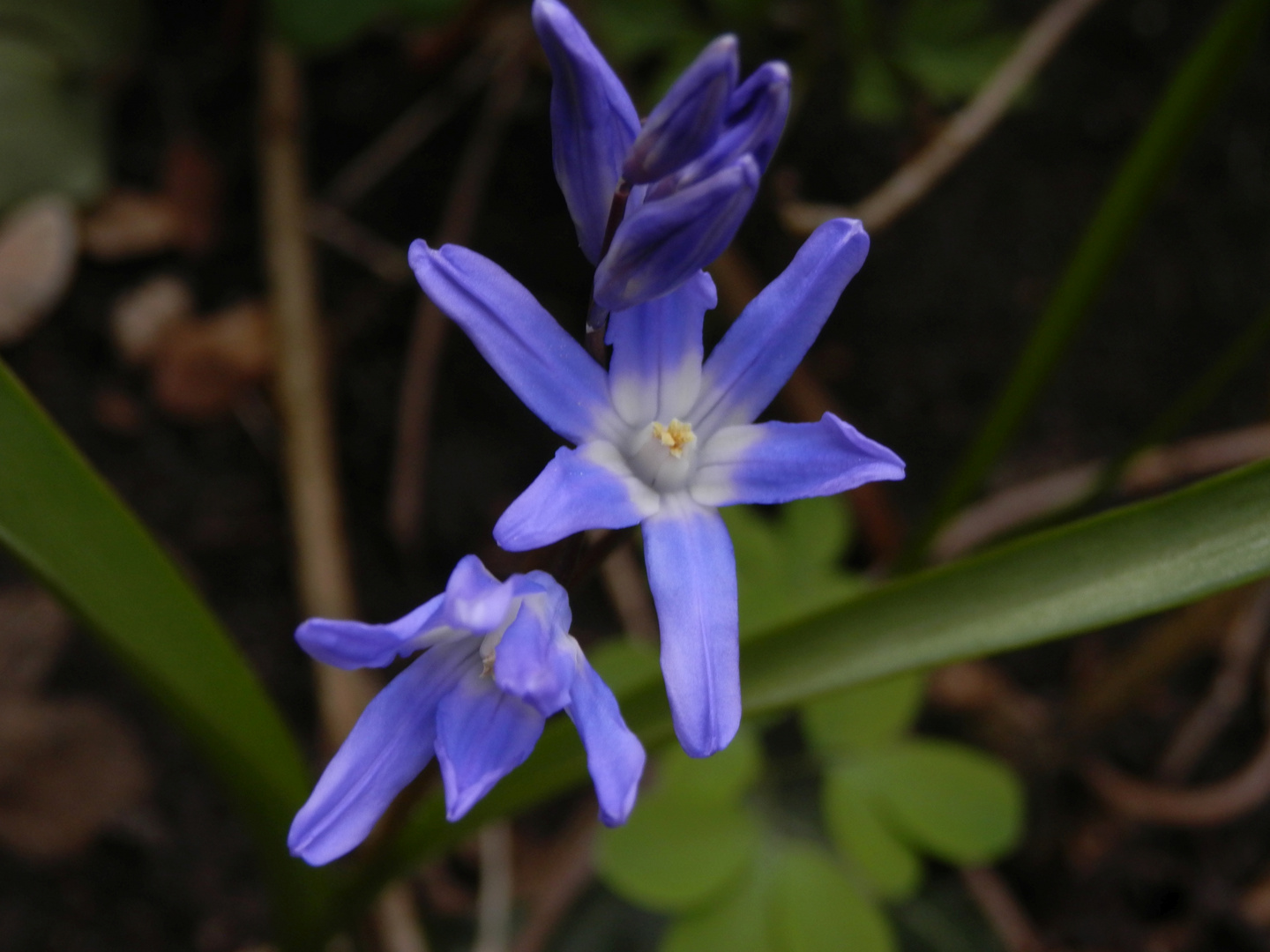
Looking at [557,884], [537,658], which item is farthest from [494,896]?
[537,658]

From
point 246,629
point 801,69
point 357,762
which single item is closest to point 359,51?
point 801,69

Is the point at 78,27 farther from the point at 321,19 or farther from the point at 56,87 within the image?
the point at 321,19

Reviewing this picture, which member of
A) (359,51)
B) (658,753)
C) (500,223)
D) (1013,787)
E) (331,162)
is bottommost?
(1013,787)

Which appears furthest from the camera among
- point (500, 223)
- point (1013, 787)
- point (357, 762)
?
point (500, 223)

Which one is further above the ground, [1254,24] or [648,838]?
[1254,24]

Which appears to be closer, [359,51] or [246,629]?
[246,629]

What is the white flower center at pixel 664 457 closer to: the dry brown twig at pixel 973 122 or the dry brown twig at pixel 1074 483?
the dry brown twig at pixel 973 122

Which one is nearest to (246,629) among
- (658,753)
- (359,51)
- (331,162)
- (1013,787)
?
(658,753)

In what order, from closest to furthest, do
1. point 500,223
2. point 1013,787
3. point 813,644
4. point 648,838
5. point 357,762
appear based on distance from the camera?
point 357,762, point 813,644, point 648,838, point 1013,787, point 500,223

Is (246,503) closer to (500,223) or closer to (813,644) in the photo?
(500,223)
